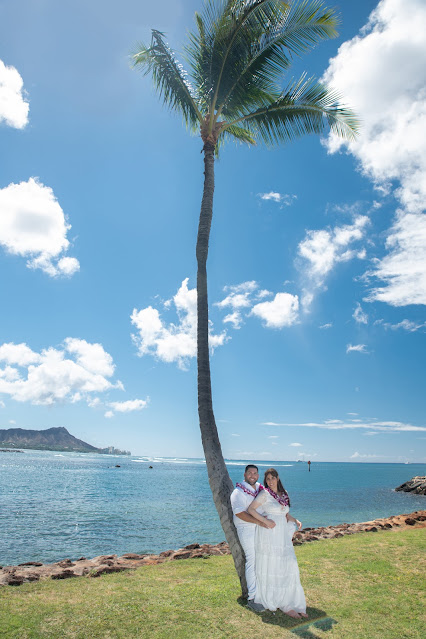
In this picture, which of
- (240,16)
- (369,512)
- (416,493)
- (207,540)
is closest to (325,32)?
(240,16)

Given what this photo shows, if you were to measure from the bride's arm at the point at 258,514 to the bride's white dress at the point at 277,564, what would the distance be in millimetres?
15

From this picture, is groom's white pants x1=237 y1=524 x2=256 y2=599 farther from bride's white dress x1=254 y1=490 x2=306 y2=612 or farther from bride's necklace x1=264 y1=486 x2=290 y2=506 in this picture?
bride's necklace x1=264 y1=486 x2=290 y2=506

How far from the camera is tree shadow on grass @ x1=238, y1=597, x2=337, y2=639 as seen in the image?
18.6ft

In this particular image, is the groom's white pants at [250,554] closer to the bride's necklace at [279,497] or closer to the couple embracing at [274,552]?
the couple embracing at [274,552]

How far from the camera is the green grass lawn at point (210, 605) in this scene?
225 inches

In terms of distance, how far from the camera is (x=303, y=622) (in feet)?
19.7

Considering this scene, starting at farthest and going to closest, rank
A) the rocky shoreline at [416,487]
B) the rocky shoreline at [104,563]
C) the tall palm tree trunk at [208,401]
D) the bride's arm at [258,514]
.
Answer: the rocky shoreline at [416,487] → the rocky shoreline at [104,563] → the tall palm tree trunk at [208,401] → the bride's arm at [258,514]

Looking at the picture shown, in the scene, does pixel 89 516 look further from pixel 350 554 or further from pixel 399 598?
pixel 399 598

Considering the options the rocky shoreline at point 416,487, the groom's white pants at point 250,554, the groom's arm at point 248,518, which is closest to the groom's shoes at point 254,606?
the groom's white pants at point 250,554

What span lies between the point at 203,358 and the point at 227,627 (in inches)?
170

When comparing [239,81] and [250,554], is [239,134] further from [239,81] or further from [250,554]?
[250,554]

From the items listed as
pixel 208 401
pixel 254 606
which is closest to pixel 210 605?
pixel 254 606

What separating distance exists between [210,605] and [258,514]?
1.95 meters

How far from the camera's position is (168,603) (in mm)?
6875
